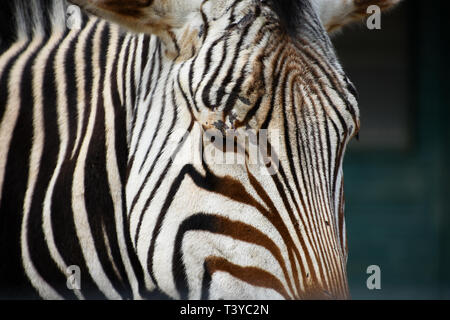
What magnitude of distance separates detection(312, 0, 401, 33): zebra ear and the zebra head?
1.12 feet

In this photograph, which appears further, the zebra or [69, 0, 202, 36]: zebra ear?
[69, 0, 202, 36]: zebra ear

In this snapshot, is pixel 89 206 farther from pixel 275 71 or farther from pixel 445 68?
pixel 445 68

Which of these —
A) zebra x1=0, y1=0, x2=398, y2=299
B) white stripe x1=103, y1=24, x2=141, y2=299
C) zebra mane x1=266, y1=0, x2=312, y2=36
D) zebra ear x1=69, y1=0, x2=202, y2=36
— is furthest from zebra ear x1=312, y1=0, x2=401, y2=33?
white stripe x1=103, y1=24, x2=141, y2=299

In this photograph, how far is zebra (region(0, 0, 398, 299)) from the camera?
1746 millimetres

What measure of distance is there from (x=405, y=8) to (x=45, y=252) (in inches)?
226

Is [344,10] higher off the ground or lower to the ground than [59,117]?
higher

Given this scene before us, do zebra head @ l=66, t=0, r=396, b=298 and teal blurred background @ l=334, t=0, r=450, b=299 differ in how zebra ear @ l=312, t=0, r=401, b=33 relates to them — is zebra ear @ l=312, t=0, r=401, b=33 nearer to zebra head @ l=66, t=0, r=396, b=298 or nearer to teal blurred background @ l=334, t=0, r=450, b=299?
zebra head @ l=66, t=0, r=396, b=298

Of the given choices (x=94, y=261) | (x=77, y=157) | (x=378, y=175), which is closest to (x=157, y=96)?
(x=77, y=157)

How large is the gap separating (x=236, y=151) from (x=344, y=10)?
3.10 ft

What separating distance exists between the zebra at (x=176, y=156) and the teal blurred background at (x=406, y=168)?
4.52m

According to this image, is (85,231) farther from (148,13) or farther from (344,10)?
(344,10)

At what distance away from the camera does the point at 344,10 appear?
7.84 ft

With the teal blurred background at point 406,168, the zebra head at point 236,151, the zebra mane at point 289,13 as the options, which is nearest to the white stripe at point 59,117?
the zebra head at point 236,151

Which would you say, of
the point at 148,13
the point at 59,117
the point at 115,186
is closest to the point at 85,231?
the point at 115,186
